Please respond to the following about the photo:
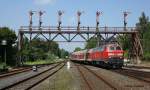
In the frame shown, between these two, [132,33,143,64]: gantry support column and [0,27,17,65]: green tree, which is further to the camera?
[132,33,143,64]: gantry support column

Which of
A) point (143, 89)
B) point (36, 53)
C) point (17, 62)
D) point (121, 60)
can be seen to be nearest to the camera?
point (143, 89)

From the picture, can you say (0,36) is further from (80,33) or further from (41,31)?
(80,33)

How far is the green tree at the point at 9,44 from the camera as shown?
207 ft

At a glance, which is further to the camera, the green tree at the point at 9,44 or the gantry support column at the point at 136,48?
the gantry support column at the point at 136,48

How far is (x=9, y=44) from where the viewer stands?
6562 cm

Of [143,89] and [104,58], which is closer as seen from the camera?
[143,89]

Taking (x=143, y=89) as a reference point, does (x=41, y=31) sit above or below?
above

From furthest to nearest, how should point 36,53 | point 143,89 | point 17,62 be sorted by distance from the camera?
point 36,53, point 17,62, point 143,89

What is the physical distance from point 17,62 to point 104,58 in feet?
66.0

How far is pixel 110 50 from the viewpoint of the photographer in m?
48.2

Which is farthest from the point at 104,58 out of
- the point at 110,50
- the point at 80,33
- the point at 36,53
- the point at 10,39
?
the point at 36,53

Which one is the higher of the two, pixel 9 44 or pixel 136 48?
pixel 9 44

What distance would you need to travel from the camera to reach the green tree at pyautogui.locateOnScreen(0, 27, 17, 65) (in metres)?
63.2

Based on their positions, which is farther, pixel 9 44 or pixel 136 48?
pixel 136 48
